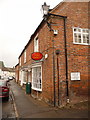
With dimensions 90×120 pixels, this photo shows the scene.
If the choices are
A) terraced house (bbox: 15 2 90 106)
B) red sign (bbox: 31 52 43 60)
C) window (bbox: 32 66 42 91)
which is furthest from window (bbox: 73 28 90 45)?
window (bbox: 32 66 42 91)

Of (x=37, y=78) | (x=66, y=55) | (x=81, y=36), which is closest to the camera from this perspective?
(x=66, y=55)

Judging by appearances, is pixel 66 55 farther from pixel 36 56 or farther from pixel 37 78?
pixel 37 78

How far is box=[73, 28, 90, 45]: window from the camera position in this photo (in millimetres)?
6912

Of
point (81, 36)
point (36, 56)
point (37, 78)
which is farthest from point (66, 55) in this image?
point (37, 78)

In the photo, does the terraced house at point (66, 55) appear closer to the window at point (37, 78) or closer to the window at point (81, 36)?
the window at point (81, 36)

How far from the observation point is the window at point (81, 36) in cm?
691

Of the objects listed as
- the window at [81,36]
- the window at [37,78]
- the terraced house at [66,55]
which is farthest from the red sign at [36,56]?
the window at [81,36]

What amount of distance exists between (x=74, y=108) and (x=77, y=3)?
758cm

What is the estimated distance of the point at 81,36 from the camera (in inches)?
273

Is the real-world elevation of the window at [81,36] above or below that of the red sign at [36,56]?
above

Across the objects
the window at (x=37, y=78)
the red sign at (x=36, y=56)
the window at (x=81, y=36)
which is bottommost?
the window at (x=37, y=78)

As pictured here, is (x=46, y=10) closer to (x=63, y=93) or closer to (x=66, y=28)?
(x=66, y=28)

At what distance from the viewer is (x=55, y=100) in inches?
228

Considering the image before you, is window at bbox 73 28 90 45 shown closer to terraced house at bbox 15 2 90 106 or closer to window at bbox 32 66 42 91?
terraced house at bbox 15 2 90 106
